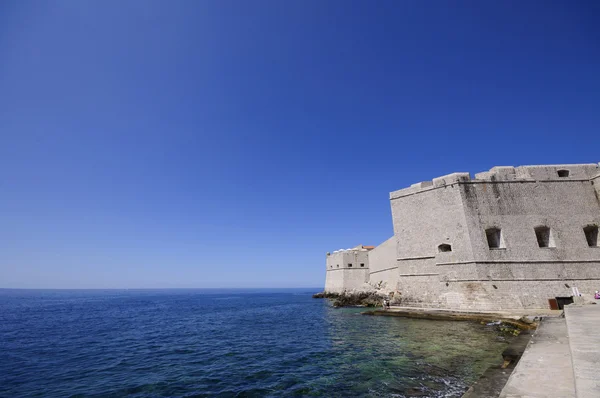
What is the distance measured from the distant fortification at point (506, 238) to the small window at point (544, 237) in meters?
0.04

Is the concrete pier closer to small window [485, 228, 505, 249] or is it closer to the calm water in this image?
the calm water

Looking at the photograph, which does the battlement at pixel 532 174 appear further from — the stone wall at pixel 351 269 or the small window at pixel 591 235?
the stone wall at pixel 351 269

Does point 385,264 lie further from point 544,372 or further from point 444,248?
point 544,372

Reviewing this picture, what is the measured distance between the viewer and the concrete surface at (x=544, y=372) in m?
4.26

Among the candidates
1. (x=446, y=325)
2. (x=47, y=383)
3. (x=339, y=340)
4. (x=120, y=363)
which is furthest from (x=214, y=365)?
(x=446, y=325)

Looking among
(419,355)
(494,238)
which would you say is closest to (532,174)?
(494,238)

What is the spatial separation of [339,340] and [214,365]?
531 centimetres

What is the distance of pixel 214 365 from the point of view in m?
9.18

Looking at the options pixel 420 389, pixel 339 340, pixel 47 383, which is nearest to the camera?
pixel 420 389

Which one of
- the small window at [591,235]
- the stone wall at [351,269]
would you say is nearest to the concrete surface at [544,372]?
the small window at [591,235]

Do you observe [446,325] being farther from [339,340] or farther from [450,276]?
[339,340]

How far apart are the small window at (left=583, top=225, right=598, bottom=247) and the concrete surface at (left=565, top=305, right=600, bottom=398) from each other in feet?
38.3

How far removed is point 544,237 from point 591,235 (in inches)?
105

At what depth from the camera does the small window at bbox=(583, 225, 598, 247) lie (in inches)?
609
